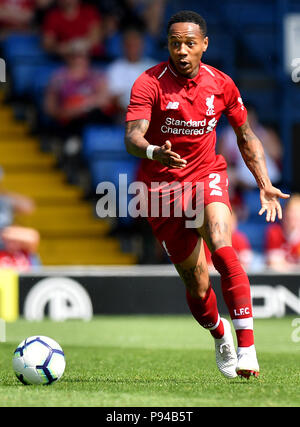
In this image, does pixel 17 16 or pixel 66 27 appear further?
pixel 17 16

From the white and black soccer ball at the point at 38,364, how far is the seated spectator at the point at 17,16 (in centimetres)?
977

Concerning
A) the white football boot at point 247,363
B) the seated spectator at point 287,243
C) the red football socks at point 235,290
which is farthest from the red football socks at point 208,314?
the seated spectator at point 287,243

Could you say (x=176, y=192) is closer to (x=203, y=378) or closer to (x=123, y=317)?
(x=203, y=378)

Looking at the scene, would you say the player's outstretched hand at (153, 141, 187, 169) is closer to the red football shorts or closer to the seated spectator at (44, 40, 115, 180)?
the red football shorts

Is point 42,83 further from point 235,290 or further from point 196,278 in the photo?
point 235,290

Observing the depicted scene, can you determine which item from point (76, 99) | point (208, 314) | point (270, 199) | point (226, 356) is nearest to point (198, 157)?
point (270, 199)

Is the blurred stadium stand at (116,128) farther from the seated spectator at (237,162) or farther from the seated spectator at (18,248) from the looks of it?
the seated spectator at (18,248)

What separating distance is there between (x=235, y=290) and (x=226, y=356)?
0.62m

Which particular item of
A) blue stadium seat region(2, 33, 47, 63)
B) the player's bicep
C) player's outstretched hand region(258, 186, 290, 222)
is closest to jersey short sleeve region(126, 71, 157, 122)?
the player's bicep

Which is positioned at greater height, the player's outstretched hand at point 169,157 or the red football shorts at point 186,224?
the player's outstretched hand at point 169,157

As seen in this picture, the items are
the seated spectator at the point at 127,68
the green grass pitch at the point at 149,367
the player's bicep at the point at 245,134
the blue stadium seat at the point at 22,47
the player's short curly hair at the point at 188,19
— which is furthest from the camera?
the blue stadium seat at the point at 22,47

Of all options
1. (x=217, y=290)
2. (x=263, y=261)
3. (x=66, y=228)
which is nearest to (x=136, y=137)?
(x=217, y=290)

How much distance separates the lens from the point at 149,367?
7.14 meters

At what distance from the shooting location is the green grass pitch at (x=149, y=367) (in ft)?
17.4
